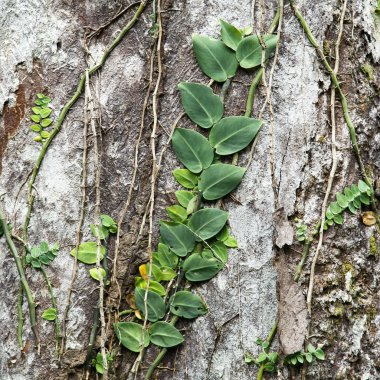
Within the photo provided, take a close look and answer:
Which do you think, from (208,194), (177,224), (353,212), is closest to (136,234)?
(177,224)

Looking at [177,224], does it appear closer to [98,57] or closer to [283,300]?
[283,300]

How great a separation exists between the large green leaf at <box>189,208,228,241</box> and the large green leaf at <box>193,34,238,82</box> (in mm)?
423

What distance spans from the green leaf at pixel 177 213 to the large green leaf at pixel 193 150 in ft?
0.41

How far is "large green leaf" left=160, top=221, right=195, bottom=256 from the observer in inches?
72.5

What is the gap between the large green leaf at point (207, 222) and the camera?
1.84 meters

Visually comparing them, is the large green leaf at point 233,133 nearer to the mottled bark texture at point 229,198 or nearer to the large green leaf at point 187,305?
the mottled bark texture at point 229,198

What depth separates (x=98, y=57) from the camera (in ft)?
6.54

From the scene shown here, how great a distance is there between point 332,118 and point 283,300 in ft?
1.94

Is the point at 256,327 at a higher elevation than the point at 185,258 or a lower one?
lower

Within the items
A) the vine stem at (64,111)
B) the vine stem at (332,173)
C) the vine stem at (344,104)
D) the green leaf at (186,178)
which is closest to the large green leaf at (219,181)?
the green leaf at (186,178)

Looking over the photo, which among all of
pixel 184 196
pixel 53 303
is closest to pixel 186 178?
pixel 184 196

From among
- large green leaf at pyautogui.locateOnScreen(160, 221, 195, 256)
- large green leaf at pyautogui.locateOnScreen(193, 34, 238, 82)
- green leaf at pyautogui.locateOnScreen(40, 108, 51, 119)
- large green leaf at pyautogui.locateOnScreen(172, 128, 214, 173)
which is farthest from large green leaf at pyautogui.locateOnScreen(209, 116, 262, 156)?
green leaf at pyautogui.locateOnScreen(40, 108, 51, 119)

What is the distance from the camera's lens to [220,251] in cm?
184

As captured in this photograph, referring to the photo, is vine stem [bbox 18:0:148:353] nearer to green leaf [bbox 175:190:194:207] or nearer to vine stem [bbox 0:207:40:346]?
vine stem [bbox 0:207:40:346]
